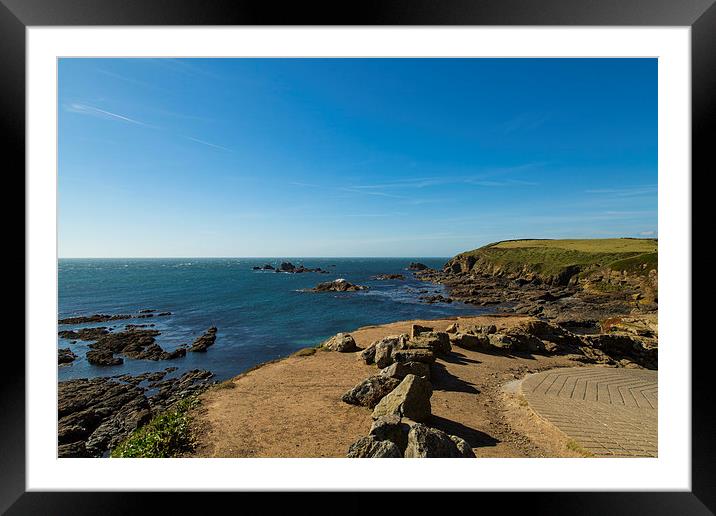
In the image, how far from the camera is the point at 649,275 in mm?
26031

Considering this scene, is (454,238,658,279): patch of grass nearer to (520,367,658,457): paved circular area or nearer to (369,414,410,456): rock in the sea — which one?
(520,367,658,457): paved circular area

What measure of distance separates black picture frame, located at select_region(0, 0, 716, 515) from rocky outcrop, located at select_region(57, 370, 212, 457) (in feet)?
19.4

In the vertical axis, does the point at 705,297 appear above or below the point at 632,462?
above

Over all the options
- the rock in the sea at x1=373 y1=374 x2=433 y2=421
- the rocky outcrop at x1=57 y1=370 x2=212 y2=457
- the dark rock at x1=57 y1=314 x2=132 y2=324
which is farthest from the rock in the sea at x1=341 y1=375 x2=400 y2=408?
the dark rock at x1=57 y1=314 x2=132 y2=324

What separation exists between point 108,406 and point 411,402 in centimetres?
930

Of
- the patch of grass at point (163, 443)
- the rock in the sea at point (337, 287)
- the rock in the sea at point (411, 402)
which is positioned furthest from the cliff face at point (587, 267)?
the patch of grass at point (163, 443)

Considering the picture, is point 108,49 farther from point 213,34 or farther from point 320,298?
point 320,298

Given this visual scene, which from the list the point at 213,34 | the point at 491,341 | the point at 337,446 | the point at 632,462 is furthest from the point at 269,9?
the point at 491,341

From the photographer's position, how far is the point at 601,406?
18.4ft

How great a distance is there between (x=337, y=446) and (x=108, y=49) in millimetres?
5486

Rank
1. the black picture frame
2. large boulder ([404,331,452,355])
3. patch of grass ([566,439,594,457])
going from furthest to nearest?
large boulder ([404,331,452,355]) → patch of grass ([566,439,594,457]) → the black picture frame

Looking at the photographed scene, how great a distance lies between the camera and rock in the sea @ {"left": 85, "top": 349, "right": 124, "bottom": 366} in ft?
43.8

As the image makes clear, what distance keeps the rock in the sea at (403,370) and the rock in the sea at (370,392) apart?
29 cm

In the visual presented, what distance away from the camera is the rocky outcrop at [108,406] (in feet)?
22.4
